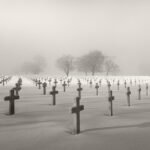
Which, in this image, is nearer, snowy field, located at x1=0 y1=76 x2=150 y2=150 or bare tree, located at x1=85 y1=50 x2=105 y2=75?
snowy field, located at x1=0 y1=76 x2=150 y2=150

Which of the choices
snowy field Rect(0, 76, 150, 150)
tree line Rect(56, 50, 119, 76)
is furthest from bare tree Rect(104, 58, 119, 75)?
snowy field Rect(0, 76, 150, 150)

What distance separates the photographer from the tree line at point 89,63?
8500 cm

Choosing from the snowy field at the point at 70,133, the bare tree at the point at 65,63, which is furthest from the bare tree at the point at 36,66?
the snowy field at the point at 70,133

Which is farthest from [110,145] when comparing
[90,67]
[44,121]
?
[90,67]

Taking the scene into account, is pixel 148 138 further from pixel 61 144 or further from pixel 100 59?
pixel 100 59

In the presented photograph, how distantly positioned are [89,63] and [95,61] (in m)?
2.29

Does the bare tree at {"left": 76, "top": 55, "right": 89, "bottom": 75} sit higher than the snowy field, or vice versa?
the bare tree at {"left": 76, "top": 55, "right": 89, "bottom": 75}

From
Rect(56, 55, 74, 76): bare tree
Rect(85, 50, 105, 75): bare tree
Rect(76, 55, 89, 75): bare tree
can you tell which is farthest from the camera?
Rect(56, 55, 74, 76): bare tree

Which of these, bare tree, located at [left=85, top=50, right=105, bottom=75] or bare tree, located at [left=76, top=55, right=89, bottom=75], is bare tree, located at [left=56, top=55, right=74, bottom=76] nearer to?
bare tree, located at [left=76, top=55, right=89, bottom=75]

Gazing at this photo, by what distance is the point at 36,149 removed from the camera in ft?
16.7

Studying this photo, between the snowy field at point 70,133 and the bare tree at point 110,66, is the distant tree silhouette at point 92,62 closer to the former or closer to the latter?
the bare tree at point 110,66

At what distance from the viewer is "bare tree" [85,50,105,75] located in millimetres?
84438

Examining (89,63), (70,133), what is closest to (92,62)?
(89,63)

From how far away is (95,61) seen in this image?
84.8 metres
